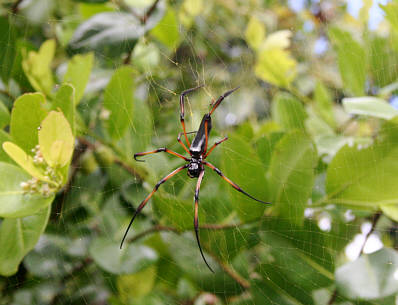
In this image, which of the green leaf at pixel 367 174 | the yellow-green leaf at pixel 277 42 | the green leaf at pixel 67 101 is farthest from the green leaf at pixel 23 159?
the yellow-green leaf at pixel 277 42

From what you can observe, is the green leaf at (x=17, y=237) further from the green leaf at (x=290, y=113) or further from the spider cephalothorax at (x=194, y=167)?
the green leaf at (x=290, y=113)

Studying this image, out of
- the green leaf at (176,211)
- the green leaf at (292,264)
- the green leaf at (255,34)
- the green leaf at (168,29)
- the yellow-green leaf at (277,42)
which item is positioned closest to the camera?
the green leaf at (292,264)

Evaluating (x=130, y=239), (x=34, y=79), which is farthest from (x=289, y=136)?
(x=34, y=79)

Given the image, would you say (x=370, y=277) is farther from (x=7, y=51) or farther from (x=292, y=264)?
(x=7, y=51)

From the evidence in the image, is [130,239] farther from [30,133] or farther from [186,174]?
[30,133]

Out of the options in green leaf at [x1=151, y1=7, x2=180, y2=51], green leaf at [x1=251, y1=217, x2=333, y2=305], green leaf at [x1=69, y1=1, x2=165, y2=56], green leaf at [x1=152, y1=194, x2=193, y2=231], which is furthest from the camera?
green leaf at [x1=151, y1=7, x2=180, y2=51]

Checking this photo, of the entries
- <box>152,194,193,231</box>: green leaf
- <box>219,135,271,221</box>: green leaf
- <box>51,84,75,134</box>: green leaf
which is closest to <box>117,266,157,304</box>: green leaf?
<box>152,194,193,231</box>: green leaf

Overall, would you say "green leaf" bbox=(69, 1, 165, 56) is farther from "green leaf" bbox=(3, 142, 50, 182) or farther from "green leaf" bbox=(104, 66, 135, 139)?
"green leaf" bbox=(3, 142, 50, 182)

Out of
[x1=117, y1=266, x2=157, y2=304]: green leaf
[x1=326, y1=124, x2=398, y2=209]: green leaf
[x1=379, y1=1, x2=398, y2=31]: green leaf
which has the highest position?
[x1=379, y1=1, x2=398, y2=31]: green leaf
